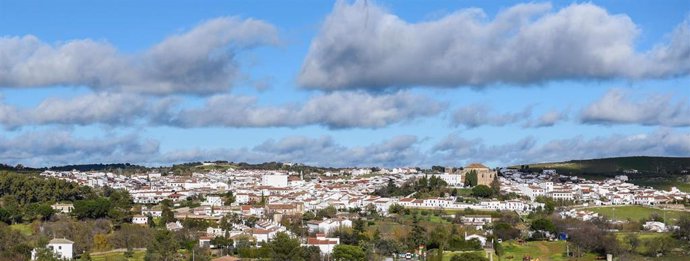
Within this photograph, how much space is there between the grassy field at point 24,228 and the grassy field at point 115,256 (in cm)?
672

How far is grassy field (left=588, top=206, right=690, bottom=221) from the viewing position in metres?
61.3

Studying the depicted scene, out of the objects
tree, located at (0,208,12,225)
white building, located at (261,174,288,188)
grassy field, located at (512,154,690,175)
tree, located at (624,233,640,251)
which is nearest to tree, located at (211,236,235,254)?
tree, located at (0,208,12,225)

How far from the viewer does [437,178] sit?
261 feet

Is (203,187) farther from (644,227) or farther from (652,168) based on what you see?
(652,168)

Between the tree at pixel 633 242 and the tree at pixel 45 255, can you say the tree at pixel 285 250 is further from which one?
the tree at pixel 633 242

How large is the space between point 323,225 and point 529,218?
1437 cm

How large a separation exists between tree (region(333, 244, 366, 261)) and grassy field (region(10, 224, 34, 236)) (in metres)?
17.8

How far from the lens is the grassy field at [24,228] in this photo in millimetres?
49094

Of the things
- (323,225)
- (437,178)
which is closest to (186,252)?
(323,225)

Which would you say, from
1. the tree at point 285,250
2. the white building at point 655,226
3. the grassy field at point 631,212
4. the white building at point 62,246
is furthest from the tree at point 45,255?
the grassy field at point 631,212

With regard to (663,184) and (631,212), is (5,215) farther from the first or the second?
(663,184)

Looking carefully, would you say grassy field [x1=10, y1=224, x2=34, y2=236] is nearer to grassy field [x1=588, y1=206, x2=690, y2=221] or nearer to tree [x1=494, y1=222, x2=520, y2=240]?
tree [x1=494, y1=222, x2=520, y2=240]

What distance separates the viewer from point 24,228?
168 feet

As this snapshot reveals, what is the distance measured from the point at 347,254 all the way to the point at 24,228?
824 inches
